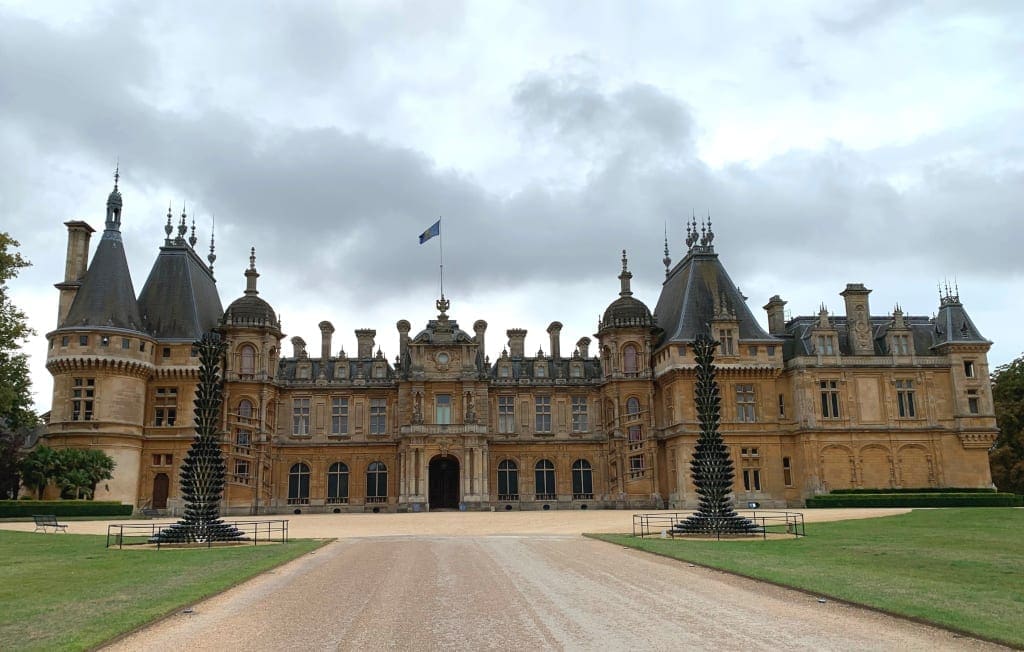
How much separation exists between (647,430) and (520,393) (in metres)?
10.3

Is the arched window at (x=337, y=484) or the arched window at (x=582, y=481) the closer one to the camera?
the arched window at (x=337, y=484)

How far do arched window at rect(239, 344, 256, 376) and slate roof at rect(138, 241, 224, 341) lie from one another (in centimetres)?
320

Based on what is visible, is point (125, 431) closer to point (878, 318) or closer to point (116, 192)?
point (116, 192)

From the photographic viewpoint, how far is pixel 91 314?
5309cm

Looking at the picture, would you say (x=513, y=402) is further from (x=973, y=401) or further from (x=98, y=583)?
(x=98, y=583)

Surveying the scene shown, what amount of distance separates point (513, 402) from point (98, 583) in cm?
4627

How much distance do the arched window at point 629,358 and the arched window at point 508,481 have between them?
36.6 feet

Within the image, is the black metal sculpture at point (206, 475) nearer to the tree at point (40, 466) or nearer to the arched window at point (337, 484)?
the tree at point (40, 466)

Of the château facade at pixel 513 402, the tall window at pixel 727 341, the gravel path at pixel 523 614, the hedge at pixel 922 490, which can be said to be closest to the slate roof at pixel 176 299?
the château facade at pixel 513 402

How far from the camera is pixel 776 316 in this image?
61438 mm

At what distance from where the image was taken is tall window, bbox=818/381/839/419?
56375mm

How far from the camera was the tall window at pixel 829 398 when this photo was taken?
56.4 metres

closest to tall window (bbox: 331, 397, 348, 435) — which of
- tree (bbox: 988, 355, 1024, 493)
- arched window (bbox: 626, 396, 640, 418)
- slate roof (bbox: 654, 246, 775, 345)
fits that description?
arched window (bbox: 626, 396, 640, 418)

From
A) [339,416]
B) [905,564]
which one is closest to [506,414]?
[339,416]
